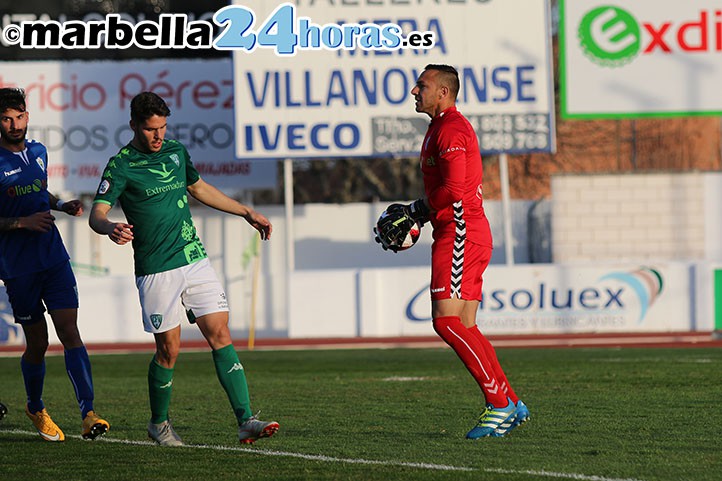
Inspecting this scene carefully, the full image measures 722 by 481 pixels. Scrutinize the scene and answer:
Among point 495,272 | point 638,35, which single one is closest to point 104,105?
point 495,272

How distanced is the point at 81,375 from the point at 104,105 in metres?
19.8

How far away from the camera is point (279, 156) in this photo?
25.8 meters

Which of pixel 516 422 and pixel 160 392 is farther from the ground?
pixel 160 392

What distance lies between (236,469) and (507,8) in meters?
20.2

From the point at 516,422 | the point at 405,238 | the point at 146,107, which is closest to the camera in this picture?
the point at 146,107

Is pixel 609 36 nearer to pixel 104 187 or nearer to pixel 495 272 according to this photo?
pixel 495 272

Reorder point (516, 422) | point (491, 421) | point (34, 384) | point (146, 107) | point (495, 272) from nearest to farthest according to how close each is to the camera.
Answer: point (146, 107) → point (491, 421) → point (516, 422) → point (34, 384) → point (495, 272)

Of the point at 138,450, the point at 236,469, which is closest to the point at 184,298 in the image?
the point at 138,450

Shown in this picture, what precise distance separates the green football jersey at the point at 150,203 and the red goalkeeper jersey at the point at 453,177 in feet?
4.93

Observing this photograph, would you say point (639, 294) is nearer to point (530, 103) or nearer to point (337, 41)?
point (530, 103)

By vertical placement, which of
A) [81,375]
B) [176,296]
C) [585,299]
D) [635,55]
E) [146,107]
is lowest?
[585,299]

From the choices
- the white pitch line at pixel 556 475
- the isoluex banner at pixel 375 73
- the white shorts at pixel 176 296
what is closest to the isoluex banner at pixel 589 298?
the isoluex banner at pixel 375 73

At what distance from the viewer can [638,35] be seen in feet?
88.2

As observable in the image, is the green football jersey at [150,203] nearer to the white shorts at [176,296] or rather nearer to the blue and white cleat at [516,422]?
the white shorts at [176,296]
